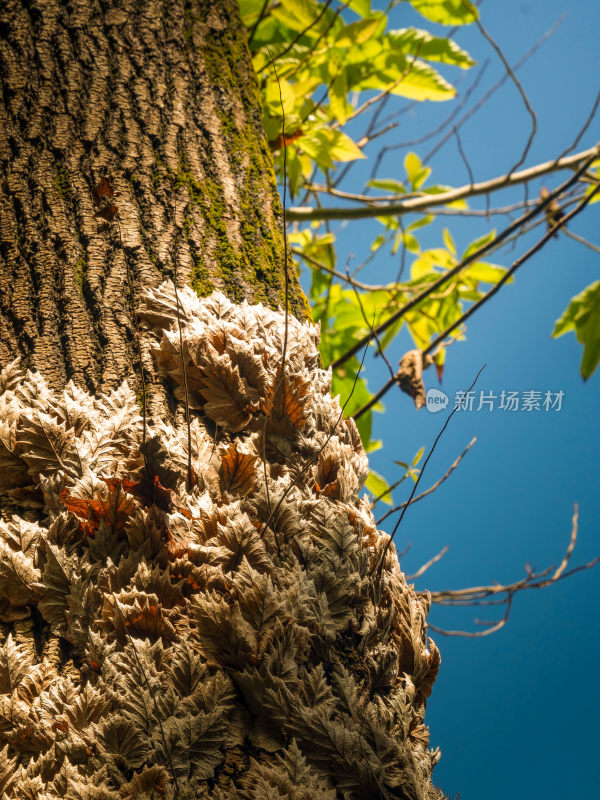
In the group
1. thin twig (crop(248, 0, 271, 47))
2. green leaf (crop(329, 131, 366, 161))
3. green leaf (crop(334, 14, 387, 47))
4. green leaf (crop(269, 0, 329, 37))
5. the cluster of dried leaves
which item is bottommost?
the cluster of dried leaves

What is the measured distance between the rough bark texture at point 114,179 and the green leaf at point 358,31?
0.43m

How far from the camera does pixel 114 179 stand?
685 millimetres

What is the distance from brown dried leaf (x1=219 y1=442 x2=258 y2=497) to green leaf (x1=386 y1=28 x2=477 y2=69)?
106cm

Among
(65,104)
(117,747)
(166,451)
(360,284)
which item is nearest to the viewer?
(117,747)

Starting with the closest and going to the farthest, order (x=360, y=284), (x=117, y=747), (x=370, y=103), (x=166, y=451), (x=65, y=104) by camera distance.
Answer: (x=117, y=747) → (x=166, y=451) → (x=65, y=104) → (x=370, y=103) → (x=360, y=284)

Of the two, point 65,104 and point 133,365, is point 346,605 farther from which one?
point 65,104

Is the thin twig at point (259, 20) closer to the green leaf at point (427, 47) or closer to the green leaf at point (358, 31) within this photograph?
the green leaf at point (358, 31)

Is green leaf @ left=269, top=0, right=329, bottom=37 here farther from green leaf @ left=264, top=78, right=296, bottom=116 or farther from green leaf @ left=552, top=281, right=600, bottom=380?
green leaf @ left=552, top=281, right=600, bottom=380

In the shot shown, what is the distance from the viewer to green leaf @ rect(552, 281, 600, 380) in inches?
48.8

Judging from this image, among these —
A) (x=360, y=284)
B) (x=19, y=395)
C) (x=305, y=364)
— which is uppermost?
(x=360, y=284)

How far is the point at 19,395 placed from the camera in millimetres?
565

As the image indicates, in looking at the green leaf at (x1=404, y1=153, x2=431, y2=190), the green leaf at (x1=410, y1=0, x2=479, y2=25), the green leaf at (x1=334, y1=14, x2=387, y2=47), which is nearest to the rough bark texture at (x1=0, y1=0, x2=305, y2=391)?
the green leaf at (x1=334, y1=14, x2=387, y2=47)

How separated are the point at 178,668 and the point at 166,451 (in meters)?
0.19

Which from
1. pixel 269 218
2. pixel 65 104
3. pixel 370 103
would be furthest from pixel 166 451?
pixel 370 103
